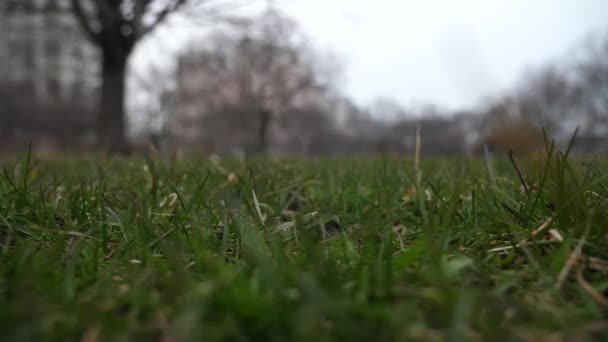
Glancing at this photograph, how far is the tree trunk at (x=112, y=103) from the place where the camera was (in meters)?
8.56

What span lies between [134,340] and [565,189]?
0.95 metres

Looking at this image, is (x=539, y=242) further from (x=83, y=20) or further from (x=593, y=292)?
(x=83, y=20)

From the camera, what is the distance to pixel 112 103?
870cm

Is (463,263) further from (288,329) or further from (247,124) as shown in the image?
(247,124)

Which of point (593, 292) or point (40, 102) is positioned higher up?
point (40, 102)

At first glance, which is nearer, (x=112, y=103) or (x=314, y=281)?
(x=314, y=281)

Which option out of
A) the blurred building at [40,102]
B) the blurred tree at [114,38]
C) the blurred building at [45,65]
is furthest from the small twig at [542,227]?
the blurred building at [40,102]

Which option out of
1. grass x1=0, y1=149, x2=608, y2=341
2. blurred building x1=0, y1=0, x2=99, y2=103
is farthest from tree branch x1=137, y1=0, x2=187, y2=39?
grass x1=0, y1=149, x2=608, y2=341

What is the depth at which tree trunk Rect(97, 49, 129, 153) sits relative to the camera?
856 centimetres

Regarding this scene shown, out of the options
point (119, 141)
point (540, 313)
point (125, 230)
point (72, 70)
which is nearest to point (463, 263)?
point (540, 313)

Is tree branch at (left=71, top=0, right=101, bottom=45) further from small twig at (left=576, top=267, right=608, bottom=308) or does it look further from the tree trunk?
small twig at (left=576, top=267, right=608, bottom=308)

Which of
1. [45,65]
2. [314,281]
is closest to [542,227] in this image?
[314,281]

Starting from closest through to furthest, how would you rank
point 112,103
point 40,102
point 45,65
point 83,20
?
1. point 83,20
2. point 112,103
3. point 40,102
4. point 45,65

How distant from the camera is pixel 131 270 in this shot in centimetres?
65
